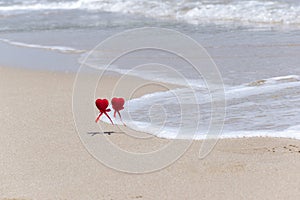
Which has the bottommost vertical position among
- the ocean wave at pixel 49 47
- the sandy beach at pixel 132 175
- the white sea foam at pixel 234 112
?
the sandy beach at pixel 132 175

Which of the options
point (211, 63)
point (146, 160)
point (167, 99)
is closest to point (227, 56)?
point (211, 63)

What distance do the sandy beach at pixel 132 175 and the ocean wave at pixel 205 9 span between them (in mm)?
7586

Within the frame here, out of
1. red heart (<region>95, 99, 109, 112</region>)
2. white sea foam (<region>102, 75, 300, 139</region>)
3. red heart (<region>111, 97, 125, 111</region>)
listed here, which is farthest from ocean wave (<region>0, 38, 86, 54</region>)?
red heart (<region>95, 99, 109, 112</region>)

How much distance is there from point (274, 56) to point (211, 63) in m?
0.84

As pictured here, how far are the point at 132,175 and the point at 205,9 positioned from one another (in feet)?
35.1

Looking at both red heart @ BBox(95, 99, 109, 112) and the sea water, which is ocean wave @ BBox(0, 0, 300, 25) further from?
red heart @ BBox(95, 99, 109, 112)

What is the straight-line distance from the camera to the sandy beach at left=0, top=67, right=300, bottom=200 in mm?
3412

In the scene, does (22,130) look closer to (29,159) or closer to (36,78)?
(29,159)

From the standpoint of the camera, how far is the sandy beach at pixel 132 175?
3.41 metres

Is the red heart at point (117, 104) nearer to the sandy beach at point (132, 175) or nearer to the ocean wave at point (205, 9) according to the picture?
the sandy beach at point (132, 175)

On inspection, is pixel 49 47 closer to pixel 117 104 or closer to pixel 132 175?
pixel 117 104

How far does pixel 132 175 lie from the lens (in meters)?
3.71

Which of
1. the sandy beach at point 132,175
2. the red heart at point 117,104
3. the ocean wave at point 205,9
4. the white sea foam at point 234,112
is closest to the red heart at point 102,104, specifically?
the red heart at point 117,104

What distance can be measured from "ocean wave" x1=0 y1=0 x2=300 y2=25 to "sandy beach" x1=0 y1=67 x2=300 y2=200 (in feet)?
24.9
